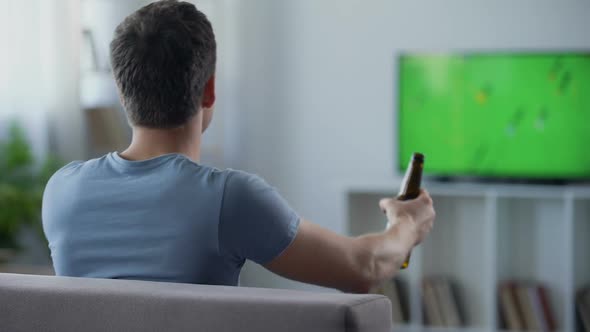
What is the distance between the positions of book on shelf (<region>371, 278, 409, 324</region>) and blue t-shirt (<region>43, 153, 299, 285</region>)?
332cm

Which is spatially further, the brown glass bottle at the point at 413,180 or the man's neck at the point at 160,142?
the brown glass bottle at the point at 413,180

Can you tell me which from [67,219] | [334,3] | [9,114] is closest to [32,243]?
[9,114]

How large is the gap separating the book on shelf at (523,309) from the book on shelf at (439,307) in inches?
9.7

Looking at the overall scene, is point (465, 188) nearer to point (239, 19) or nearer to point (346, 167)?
point (346, 167)

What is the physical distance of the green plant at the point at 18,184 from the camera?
12.4 ft

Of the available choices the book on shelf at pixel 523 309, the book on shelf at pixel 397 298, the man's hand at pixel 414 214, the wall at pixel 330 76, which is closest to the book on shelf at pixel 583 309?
the book on shelf at pixel 523 309

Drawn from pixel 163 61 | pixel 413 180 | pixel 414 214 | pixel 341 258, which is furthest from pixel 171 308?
pixel 413 180

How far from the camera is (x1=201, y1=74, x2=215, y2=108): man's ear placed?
144 cm

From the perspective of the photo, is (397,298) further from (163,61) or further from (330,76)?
(163,61)

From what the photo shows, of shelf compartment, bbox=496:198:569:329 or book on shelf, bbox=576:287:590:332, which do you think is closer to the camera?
book on shelf, bbox=576:287:590:332

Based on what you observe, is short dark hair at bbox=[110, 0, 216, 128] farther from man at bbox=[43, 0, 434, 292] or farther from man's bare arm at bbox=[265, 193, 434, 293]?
man's bare arm at bbox=[265, 193, 434, 293]

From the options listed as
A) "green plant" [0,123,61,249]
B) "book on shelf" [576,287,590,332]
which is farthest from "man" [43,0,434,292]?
"book on shelf" [576,287,590,332]

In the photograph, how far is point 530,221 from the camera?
4578 mm

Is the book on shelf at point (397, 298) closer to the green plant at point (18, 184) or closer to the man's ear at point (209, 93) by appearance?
the green plant at point (18, 184)
